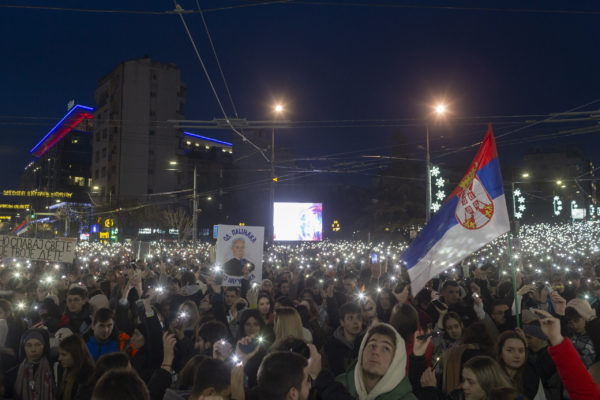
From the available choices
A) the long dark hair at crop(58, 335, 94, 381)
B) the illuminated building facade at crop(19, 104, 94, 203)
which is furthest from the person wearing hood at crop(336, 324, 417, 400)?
the illuminated building facade at crop(19, 104, 94, 203)

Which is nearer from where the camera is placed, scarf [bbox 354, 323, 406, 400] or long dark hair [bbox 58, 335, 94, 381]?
scarf [bbox 354, 323, 406, 400]

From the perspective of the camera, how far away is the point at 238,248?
483 inches

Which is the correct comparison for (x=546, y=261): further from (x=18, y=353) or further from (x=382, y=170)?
(x=382, y=170)

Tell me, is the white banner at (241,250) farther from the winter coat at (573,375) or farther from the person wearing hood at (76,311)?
the winter coat at (573,375)

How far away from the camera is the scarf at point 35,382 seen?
15.8 ft

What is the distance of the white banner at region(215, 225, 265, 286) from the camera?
39.2ft

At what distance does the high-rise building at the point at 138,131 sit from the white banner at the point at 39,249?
53.2 metres

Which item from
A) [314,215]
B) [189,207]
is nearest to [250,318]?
[314,215]

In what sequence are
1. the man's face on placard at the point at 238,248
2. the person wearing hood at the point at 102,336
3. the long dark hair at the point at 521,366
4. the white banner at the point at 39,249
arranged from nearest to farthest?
the long dark hair at the point at 521,366, the person wearing hood at the point at 102,336, the man's face on placard at the point at 238,248, the white banner at the point at 39,249

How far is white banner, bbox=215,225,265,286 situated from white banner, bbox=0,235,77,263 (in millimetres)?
3922

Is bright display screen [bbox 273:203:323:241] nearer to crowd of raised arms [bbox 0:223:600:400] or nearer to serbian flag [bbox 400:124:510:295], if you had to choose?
crowd of raised arms [bbox 0:223:600:400]

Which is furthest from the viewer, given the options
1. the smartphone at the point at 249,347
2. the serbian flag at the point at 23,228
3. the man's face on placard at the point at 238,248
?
the serbian flag at the point at 23,228

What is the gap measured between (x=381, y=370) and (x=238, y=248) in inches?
351

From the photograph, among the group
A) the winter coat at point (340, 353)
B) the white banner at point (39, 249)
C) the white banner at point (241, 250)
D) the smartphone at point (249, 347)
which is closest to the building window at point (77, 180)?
the white banner at point (39, 249)
